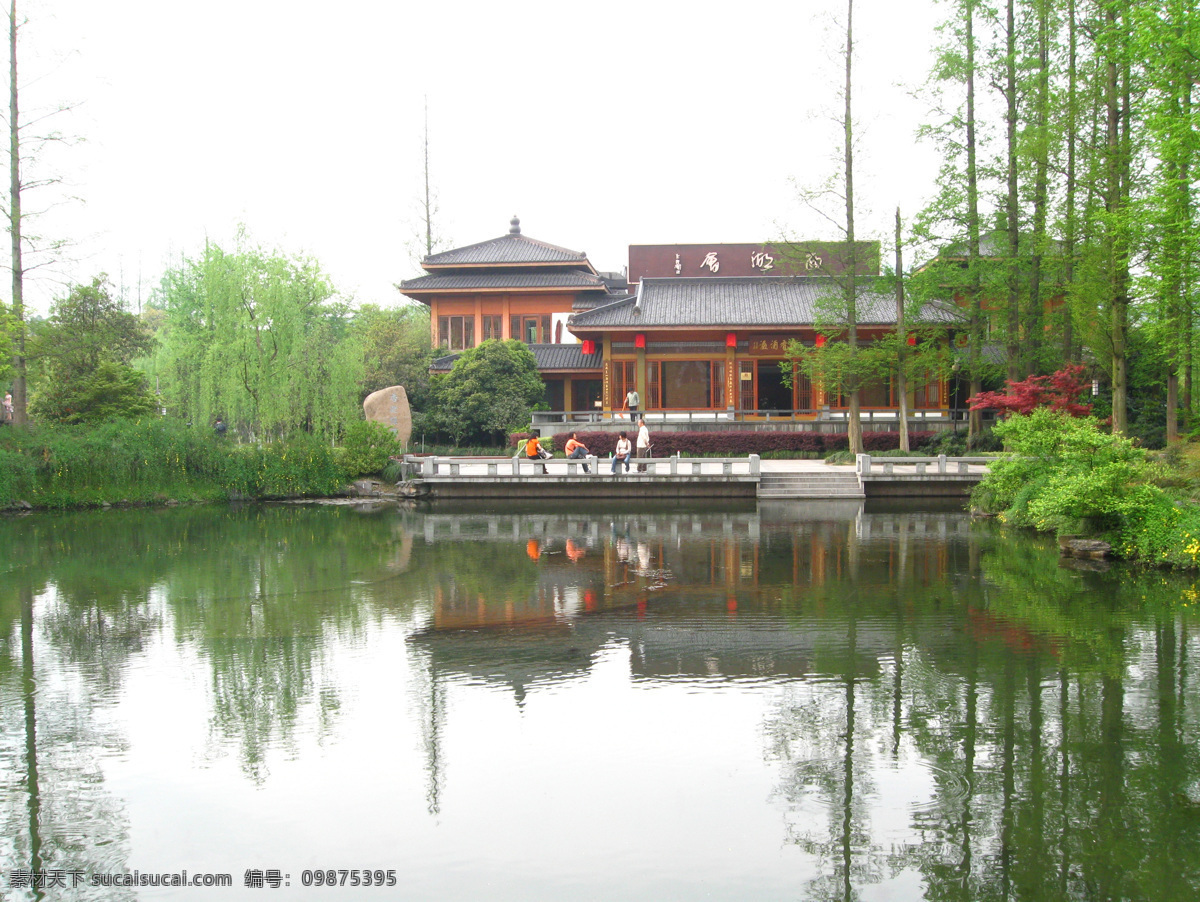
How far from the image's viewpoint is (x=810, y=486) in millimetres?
20297

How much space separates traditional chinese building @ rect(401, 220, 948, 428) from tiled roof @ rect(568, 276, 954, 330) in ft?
0.16

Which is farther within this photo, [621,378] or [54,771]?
[621,378]

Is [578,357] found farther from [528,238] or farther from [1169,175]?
[1169,175]

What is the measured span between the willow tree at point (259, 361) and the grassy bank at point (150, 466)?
2.30 feet

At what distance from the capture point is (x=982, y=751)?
5426 mm

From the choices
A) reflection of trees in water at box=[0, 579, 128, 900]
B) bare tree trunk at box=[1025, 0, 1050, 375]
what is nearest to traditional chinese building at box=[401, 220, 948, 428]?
bare tree trunk at box=[1025, 0, 1050, 375]

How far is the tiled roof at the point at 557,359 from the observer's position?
31.3 metres

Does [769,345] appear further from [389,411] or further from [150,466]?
[150,466]

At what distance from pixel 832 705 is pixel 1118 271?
1290cm

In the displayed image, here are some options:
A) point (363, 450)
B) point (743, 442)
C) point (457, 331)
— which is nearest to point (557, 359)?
point (457, 331)

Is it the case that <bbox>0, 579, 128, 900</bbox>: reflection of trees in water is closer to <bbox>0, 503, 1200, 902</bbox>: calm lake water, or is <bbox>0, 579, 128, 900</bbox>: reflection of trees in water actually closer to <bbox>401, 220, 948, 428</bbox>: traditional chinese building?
<bbox>0, 503, 1200, 902</bbox>: calm lake water

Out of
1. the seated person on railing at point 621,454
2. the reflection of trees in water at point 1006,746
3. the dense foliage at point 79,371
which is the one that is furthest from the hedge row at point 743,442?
the reflection of trees in water at point 1006,746

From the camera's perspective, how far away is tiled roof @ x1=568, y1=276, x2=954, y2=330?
28.1 m

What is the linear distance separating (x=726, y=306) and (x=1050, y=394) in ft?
39.8
